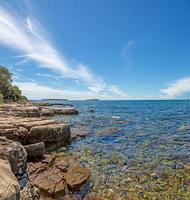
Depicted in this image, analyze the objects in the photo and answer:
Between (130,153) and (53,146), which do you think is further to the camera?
(53,146)

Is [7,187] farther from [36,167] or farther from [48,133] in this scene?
[48,133]

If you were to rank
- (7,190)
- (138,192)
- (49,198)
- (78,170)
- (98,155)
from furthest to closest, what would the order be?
1. (98,155)
2. (78,170)
3. (138,192)
4. (49,198)
5. (7,190)

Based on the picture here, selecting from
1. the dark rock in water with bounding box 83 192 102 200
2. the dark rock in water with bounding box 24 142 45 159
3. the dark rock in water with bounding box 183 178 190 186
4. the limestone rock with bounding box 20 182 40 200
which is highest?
the limestone rock with bounding box 20 182 40 200

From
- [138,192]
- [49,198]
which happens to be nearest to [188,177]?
[138,192]

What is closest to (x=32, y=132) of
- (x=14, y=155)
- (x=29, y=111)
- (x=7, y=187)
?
(x=14, y=155)

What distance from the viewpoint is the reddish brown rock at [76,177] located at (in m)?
11.1

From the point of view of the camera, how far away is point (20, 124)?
1942 cm

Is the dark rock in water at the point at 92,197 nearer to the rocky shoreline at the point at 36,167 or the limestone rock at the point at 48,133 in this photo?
the rocky shoreline at the point at 36,167

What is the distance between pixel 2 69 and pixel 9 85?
6.08m

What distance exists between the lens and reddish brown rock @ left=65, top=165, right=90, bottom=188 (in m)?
11.1

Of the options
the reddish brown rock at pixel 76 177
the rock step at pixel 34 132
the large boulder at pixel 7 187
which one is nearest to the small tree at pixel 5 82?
the rock step at pixel 34 132

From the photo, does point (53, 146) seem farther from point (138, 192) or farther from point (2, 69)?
point (2, 69)

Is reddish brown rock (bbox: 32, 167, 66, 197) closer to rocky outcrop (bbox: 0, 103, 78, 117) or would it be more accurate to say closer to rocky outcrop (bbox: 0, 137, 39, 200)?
rocky outcrop (bbox: 0, 137, 39, 200)

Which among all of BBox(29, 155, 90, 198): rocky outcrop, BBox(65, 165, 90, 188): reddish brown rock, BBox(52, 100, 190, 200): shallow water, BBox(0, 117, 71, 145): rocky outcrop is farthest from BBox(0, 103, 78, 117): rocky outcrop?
→ BBox(65, 165, 90, 188): reddish brown rock
